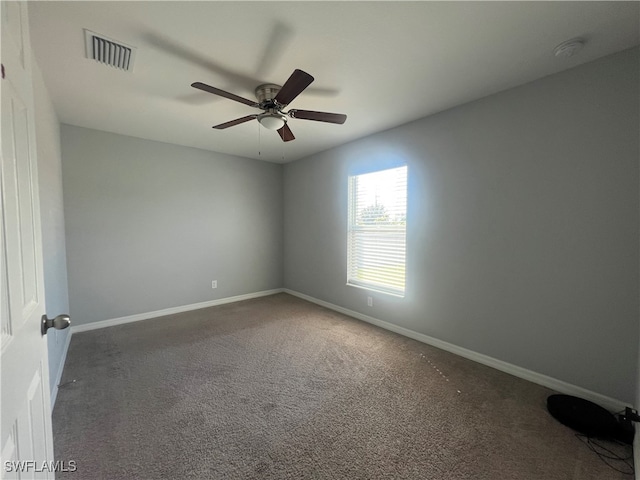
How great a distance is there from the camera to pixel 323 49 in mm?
1856

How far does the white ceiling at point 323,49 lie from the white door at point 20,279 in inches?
39.9

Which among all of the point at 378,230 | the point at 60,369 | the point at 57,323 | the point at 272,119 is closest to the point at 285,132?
the point at 272,119

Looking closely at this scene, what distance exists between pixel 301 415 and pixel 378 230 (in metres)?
2.34

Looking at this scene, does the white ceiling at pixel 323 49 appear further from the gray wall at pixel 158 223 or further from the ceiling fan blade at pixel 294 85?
the gray wall at pixel 158 223

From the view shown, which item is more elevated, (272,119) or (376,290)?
(272,119)

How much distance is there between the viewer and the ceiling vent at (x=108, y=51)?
1753mm

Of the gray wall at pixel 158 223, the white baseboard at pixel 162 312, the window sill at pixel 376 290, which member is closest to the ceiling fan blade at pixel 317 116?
the window sill at pixel 376 290

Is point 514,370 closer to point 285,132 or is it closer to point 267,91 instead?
point 285,132

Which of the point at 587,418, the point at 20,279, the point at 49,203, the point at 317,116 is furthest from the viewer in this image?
the point at 49,203

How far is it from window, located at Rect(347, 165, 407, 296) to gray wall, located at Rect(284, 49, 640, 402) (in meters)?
0.18

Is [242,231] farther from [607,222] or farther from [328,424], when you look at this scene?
[607,222]

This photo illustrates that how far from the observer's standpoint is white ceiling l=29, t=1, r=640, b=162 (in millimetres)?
1535

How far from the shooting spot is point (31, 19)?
158 cm

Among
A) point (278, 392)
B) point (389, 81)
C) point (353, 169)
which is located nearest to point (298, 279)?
point (353, 169)
